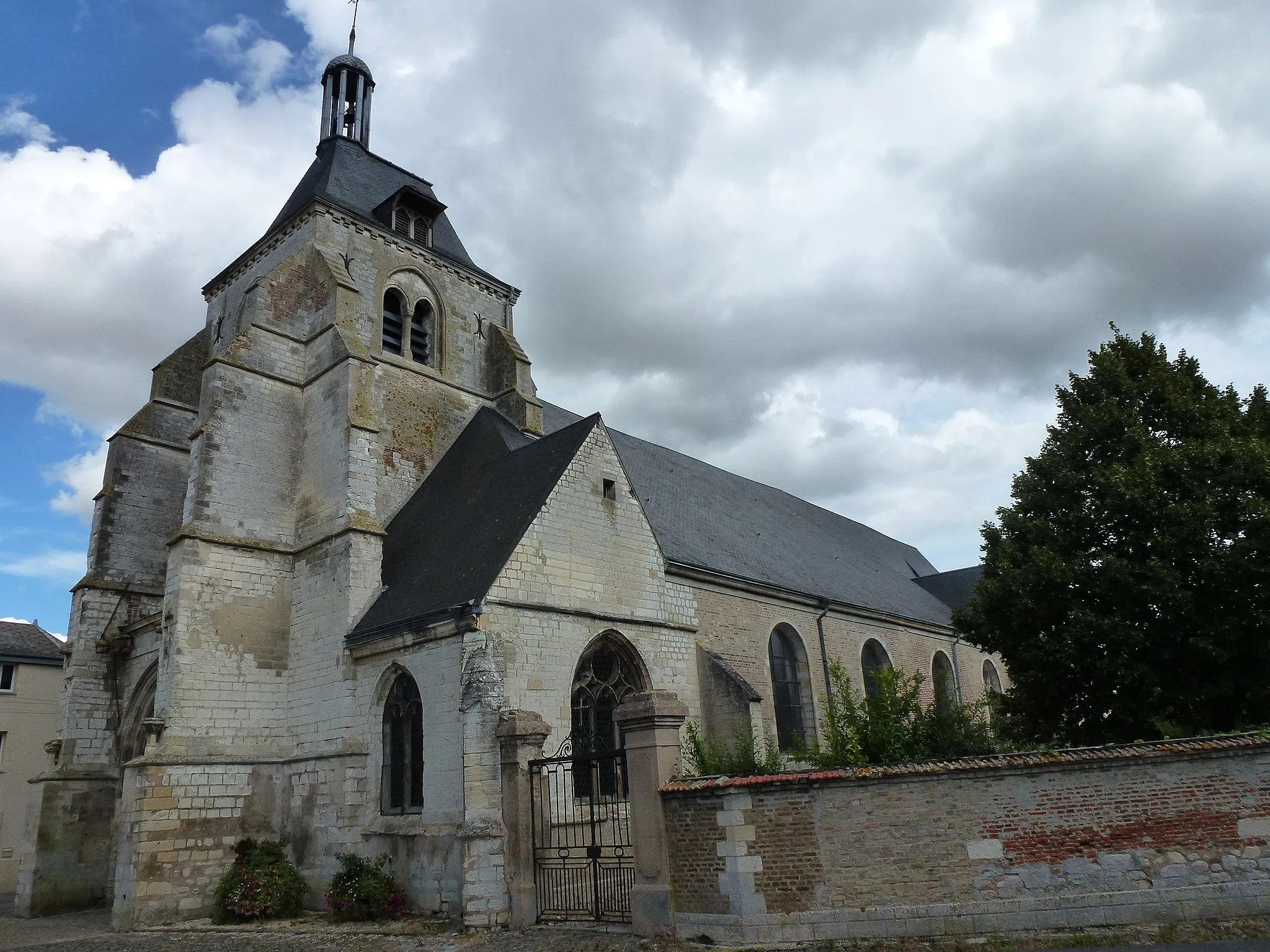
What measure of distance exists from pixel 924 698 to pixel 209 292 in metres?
20.6

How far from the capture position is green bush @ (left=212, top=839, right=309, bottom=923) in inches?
496

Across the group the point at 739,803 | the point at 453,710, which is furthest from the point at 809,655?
the point at 739,803

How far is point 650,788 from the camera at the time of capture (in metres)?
9.22

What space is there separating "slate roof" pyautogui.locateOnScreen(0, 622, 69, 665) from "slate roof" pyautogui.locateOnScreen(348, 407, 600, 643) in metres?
13.4

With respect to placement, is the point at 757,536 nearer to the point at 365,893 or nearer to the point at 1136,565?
the point at 1136,565

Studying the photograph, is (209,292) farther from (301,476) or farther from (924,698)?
(924,698)

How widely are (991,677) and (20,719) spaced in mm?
27523

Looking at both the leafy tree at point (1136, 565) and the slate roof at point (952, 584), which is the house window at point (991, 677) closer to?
the slate roof at point (952, 584)

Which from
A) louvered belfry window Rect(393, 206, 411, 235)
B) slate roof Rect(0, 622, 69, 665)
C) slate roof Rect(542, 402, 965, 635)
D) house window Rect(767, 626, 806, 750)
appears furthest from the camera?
slate roof Rect(0, 622, 69, 665)

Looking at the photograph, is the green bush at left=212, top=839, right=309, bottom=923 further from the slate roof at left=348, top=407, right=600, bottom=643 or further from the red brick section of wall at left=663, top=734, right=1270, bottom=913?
the red brick section of wall at left=663, top=734, right=1270, bottom=913

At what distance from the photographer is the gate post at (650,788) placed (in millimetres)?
8898

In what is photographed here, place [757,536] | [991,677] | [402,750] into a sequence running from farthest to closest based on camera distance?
[991,677]
[757,536]
[402,750]

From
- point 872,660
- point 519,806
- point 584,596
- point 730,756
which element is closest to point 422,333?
point 584,596

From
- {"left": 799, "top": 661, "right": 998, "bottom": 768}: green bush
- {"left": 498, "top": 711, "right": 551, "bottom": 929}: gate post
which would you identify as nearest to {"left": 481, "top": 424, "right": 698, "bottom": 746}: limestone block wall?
{"left": 498, "top": 711, "right": 551, "bottom": 929}: gate post
